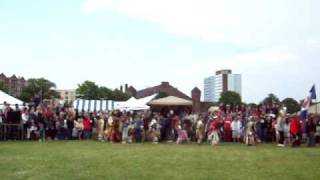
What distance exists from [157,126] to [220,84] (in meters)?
111

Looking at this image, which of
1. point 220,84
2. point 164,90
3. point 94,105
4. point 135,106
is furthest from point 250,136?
point 220,84

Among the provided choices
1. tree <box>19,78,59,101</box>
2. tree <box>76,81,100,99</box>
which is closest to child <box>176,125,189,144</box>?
tree <box>76,81,100,99</box>

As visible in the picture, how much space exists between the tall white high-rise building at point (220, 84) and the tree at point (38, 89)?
35.8 m

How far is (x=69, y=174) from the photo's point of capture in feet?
45.5

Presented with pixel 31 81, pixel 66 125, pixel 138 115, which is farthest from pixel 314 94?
pixel 31 81

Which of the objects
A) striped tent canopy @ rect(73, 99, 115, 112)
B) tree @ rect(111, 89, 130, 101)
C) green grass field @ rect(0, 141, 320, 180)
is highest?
tree @ rect(111, 89, 130, 101)

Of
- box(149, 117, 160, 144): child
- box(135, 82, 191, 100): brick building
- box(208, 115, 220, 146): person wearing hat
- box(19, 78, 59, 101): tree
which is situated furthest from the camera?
box(19, 78, 59, 101): tree

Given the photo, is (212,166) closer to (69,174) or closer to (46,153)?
(69,174)

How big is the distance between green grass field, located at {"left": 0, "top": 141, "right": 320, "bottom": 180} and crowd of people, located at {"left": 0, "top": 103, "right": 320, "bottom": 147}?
884 centimetres

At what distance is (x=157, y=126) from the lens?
1198 inches

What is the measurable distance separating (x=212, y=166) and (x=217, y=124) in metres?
13.9

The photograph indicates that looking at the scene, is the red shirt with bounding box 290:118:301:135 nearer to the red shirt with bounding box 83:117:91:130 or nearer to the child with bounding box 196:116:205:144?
the child with bounding box 196:116:205:144

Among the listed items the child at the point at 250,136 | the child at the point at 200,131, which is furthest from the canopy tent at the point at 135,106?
the child at the point at 250,136

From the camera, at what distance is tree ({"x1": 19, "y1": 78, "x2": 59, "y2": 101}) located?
119 meters
